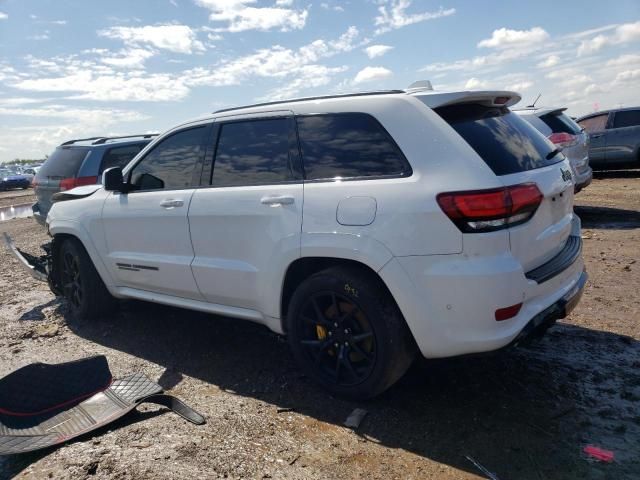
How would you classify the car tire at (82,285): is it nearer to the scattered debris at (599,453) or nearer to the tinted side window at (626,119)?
the scattered debris at (599,453)

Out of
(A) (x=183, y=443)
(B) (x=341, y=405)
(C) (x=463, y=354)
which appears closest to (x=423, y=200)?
(C) (x=463, y=354)

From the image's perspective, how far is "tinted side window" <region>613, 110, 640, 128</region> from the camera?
13.6 meters

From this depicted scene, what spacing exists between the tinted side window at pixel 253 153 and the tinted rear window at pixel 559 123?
6.30m

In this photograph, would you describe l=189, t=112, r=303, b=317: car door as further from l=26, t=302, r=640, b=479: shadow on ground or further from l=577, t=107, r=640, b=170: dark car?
l=577, t=107, r=640, b=170: dark car

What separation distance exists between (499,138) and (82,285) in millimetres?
4002

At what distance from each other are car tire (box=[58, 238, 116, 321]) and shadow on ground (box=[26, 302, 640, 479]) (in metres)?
0.51

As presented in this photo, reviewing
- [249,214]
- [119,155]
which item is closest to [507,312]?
[249,214]

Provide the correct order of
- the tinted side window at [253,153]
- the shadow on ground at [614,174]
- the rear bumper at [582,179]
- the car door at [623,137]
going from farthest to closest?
1. the shadow on ground at [614,174]
2. the car door at [623,137]
3. the rear bumper at [582,179]
4. the tinted side window at [253,153]

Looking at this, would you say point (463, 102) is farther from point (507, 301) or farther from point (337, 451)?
point (337, 451)

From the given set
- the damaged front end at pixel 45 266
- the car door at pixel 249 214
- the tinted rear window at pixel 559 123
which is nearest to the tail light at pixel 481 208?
the car door at pixel 249 214

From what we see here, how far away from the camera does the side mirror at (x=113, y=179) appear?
4.61m

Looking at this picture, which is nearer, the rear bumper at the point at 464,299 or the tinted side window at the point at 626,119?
the rear bumper at the point at 464,299

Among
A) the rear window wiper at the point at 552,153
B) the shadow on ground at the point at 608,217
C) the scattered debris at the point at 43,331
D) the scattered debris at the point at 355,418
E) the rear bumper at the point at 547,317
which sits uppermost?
the rear window wiper at the point at 552,153

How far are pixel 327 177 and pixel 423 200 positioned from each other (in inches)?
27.9
